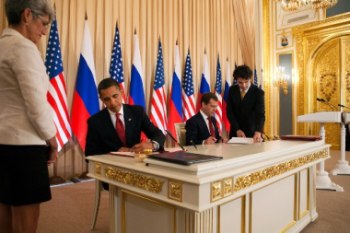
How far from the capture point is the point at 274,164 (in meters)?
1.72

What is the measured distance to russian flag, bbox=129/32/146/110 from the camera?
448 centimetres

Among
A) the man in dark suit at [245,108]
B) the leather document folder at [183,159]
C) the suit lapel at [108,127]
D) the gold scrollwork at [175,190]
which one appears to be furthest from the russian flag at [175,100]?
the gold scrollwork at [175,190]

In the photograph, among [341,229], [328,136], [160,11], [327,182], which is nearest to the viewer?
[341,229]

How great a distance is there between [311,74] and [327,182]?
4.79m

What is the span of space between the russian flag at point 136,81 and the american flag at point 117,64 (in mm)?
232

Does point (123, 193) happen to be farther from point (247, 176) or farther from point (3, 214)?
point (247, 176)

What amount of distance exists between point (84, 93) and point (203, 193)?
3161mm

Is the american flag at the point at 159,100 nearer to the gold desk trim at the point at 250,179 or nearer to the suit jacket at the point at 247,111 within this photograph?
the suit jacket at the point at 247,111

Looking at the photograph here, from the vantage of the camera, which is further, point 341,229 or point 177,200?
point 341,229

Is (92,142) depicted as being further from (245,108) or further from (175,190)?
(245,108)

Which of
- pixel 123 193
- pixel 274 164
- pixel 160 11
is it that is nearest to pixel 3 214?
pixel 123 193

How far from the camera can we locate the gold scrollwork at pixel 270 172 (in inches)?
56.2

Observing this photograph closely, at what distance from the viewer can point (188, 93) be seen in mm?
5305

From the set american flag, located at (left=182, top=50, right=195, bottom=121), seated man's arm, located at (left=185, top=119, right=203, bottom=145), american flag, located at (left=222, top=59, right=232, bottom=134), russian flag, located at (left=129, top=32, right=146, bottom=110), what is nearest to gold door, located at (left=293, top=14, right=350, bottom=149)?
american flag, located at (left=222, top=59, right=232, bottom=134)
